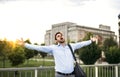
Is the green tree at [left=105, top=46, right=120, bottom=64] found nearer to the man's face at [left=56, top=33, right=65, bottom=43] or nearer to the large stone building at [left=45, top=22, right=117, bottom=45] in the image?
the man's face at [left=56, top=33, right=65, bottom=43]

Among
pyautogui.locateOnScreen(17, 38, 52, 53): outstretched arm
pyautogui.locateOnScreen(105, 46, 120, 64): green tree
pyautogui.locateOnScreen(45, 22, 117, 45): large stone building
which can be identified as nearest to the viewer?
pyautogui.locateOnScreen(17, 38, 52, 53): outstretched arm

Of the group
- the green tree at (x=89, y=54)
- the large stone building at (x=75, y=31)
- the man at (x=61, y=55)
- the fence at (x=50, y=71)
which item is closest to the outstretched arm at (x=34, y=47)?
the man at (x=61, y=55)

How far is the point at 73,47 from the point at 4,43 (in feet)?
104

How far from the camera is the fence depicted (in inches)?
279

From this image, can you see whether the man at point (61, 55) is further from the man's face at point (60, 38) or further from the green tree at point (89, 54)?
the green tree at point (89, 54)

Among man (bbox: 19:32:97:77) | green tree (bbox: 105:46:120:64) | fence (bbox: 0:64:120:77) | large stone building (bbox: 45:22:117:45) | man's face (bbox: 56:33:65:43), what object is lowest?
green tree (bbox: 105:46:120:64)

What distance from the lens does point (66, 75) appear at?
17.7 ft

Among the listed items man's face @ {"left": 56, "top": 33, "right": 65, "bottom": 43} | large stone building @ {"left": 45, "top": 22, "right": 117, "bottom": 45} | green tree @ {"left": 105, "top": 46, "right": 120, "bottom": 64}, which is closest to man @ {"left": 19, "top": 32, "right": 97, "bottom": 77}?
man's face @ {"left": 56, "top": 33, "right": 65, "bottom": 43}

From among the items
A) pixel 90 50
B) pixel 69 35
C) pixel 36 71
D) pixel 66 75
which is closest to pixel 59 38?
pixel 66 75

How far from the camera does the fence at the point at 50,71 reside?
708cm

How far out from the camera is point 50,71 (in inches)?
316

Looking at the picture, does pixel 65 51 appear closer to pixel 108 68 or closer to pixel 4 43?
pixel 108 68

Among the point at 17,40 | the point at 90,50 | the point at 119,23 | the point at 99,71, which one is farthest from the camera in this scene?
the point at 119,23

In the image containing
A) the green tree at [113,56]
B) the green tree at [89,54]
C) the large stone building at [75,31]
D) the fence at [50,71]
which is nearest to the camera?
the fence at [50,71]
